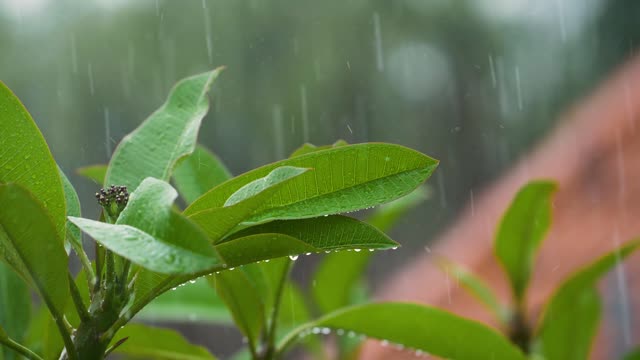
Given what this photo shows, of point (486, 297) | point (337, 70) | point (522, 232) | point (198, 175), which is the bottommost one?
point (337, 70)

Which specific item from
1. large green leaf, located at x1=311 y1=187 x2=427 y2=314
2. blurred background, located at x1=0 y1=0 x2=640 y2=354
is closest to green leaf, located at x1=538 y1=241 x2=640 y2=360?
large green leaf, located at x1=311 y1=187 x2=427 y2=314

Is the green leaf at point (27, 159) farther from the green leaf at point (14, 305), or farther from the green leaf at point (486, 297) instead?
the green leaf at point (486, 297)

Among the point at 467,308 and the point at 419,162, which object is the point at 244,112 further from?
the point at 419,162

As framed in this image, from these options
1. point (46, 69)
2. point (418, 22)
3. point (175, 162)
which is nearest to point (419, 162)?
point (175, 162)

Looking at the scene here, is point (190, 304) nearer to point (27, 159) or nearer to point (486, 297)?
point (486, 297)

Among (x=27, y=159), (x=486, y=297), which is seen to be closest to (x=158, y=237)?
(x=27, y=159)

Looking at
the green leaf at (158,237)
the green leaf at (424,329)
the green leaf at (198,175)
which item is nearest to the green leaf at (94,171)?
the green leaf at (198,175)
